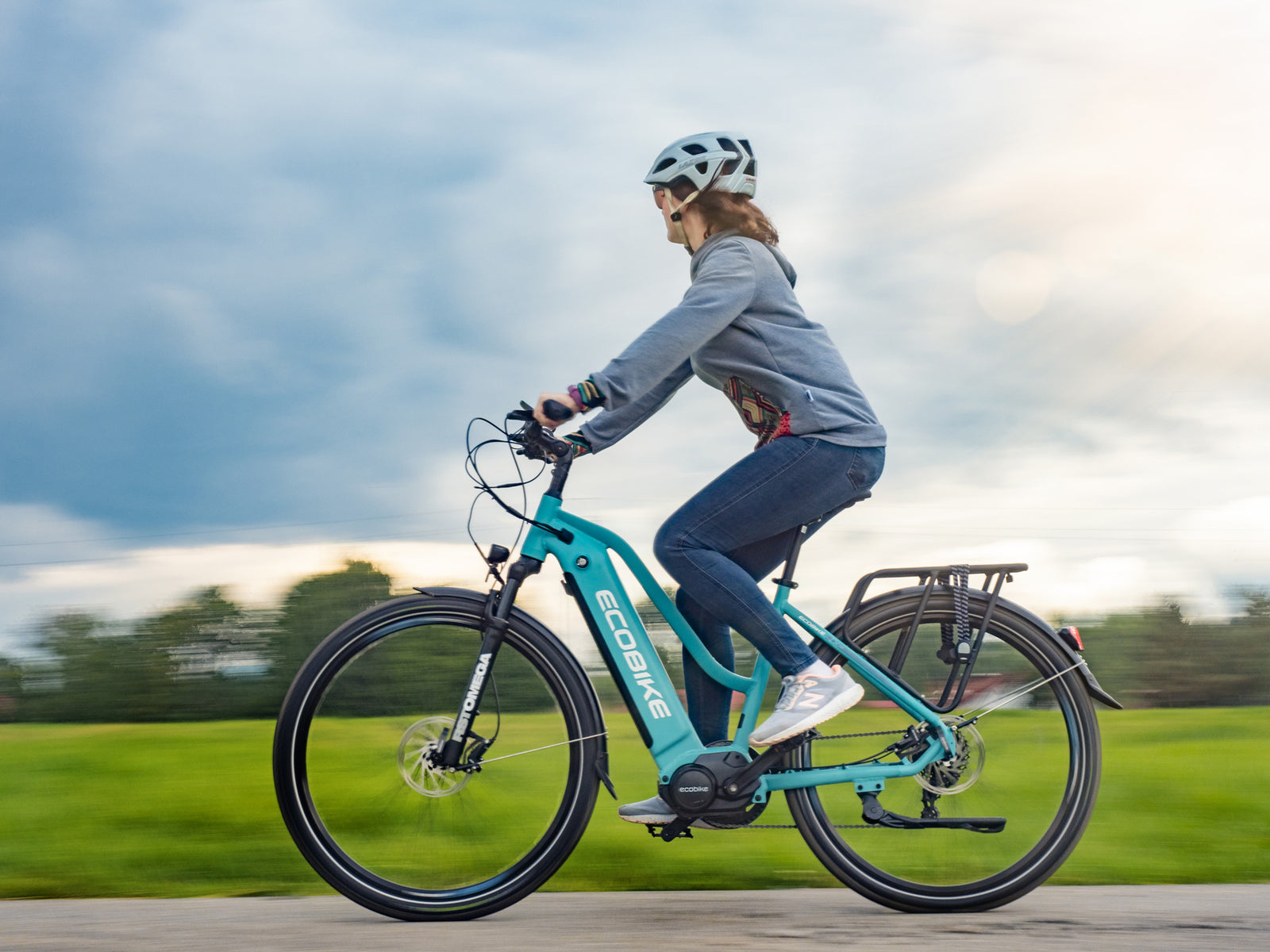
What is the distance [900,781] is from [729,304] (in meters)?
1.45

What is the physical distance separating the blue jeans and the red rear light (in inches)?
29.8

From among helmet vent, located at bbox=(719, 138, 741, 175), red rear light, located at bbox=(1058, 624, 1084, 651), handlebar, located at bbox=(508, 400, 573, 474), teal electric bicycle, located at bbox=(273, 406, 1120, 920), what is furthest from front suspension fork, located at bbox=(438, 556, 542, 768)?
red rear light, located at bbox=(1058, 624, 1084, 651)

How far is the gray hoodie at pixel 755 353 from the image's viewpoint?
117 inches

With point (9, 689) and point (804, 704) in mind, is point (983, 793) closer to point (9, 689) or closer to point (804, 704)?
point (804, 704)

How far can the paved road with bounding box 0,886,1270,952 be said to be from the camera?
2826mm

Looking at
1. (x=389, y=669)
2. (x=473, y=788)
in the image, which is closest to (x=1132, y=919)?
(x=473, y=788)

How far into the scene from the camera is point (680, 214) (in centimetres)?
326

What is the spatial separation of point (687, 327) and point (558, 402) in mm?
397

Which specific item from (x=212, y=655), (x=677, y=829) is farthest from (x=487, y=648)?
(x=212, y=655)

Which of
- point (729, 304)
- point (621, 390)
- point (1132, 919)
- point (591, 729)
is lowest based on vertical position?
point (1132, 919)

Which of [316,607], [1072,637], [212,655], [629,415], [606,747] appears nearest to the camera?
[606,747]

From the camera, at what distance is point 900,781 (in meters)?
3.25

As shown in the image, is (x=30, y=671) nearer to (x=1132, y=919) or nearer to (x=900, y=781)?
(x=900, y=781)

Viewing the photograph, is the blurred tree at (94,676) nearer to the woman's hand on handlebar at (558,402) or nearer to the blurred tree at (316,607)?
the blurred tree at (316,607)
